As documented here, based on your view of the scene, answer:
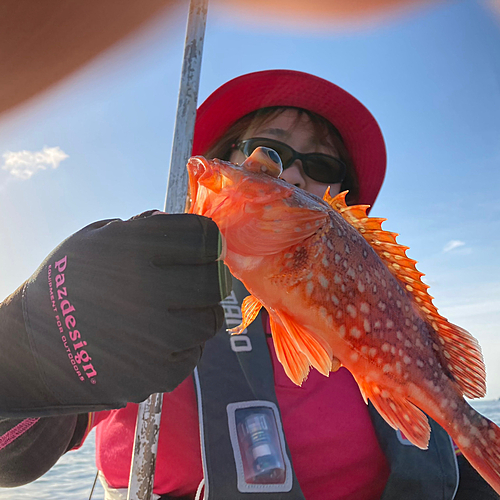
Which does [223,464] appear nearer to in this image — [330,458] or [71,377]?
[330,458]

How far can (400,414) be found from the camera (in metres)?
1.60

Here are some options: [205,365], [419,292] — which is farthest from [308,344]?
[205,365]

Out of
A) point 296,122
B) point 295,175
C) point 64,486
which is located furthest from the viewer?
point 64,486

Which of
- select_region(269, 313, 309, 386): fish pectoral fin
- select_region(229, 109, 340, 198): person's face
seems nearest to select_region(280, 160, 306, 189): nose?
select_region(229, 109, 340, 198): person's face

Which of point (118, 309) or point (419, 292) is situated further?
point (419, 292)

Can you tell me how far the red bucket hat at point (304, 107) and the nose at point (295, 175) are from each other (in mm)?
616

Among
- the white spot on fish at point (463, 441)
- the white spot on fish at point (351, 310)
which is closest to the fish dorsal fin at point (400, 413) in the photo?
the white spot on fish at point (463, 441)

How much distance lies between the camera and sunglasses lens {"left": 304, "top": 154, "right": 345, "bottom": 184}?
2.99 m

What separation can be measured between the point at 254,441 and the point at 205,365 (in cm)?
52

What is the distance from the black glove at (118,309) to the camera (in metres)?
1.31

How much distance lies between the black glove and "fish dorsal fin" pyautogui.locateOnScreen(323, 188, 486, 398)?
0.76 m

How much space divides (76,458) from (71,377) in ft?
36.6

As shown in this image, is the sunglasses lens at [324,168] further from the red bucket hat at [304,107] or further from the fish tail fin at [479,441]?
the fish tail fin at [479,441]

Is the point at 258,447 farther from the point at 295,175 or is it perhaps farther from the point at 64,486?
the point at 64,486
